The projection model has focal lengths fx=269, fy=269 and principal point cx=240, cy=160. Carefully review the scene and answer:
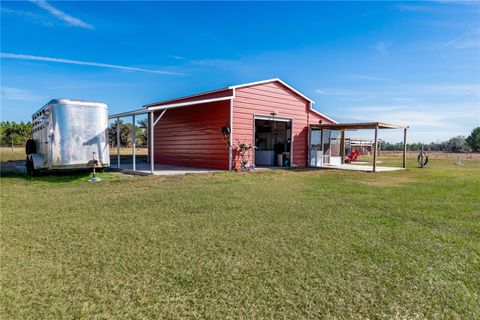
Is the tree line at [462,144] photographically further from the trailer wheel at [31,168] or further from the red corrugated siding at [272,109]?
the trailer wheel at [31,168]

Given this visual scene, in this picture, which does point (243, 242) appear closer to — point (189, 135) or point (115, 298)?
point (115, 298)

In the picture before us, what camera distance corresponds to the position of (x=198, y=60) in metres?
A: 18.8

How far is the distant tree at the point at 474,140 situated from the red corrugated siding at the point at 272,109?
64.8 metres

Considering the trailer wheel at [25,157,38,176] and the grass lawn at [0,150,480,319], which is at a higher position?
the trailer wheel at [25,157,38,176]

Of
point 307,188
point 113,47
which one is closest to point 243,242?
point 307,188

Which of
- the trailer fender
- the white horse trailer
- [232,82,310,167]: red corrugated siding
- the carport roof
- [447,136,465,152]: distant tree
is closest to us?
the white horse trailer

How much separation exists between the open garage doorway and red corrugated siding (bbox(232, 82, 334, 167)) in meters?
0.44

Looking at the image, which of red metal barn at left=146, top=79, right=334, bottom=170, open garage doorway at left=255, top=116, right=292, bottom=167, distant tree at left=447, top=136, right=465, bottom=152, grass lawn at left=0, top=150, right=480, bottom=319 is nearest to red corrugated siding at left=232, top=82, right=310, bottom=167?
red metal barn at left=146, top=79, right=334, bottom=170

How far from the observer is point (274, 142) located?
1564 centimetres

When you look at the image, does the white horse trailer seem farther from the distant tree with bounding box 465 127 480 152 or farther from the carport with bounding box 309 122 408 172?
the distant tree with bounding box 465 127 480 152

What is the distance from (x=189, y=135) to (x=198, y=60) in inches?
311

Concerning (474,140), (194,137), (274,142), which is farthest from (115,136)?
(474,140)

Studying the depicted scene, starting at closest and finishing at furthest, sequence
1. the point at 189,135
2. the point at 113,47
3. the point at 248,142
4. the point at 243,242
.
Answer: the point at 243,242 < the point at 248,142 < the point at 189,135 < the point at 113,47

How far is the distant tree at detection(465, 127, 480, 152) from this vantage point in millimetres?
59312
